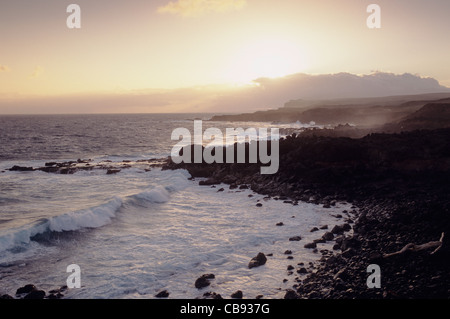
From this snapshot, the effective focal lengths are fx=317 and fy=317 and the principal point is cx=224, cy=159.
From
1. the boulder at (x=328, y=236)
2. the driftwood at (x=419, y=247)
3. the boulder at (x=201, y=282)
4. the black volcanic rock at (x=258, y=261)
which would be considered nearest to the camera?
the boulder at (x=201, y=282)

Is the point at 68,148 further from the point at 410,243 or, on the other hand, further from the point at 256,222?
the point at 410,243

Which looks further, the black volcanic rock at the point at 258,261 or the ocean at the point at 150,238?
the black volcanic rock at the point at 258,261

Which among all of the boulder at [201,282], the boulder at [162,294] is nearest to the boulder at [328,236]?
the boulder at [201,282]

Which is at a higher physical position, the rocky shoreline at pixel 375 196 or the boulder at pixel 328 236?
the rocky shoreline at pixel 375 196

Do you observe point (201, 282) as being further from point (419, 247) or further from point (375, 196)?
point (375, 196)

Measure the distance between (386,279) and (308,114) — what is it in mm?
115383

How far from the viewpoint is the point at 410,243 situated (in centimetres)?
1110

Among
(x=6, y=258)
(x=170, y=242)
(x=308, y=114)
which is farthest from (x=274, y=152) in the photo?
(x=308, y=114)

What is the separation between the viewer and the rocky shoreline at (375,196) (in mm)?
9258

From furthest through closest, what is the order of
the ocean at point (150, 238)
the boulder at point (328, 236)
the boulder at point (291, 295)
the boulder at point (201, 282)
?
1. the boulder at point (328, 236)
2. the ocean at point (150, 238)
3. the boulder at point (201, 282)
4. the boulder at point (291, 295)

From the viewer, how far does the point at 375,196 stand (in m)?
19.0

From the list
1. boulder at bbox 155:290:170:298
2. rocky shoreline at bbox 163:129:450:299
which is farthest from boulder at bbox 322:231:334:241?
boulder at bbox 155:290:170:298

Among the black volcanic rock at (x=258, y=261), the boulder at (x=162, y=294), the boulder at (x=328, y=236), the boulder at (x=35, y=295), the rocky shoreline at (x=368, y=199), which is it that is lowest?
the boulder at (x=162, y=294)

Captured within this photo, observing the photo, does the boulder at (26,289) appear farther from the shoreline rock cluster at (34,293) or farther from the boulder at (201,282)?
the boulder at (201,282)
